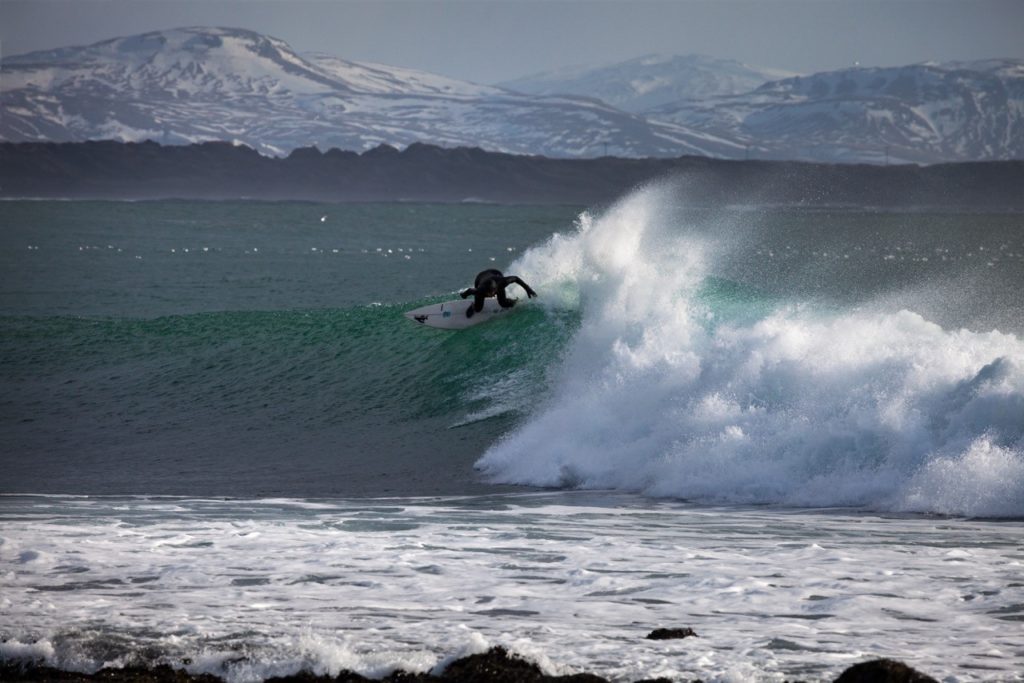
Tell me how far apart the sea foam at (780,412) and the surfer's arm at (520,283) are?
6.61 feet

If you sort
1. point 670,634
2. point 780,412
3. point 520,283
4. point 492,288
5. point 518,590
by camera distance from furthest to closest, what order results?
point 492,288 → point 520,283 → point 780,412 → point 518,590 → point 670,634

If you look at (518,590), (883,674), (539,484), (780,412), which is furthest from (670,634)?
(780,412)

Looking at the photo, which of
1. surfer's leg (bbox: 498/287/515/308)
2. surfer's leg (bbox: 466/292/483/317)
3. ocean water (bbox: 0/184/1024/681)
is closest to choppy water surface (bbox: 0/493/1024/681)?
ocean water (bbox: 0/184/1024/681)

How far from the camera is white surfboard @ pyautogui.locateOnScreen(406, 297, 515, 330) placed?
2289 centimetres

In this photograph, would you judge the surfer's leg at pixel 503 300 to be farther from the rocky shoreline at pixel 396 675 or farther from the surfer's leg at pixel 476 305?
the rocky shoreline at pixel 396 675

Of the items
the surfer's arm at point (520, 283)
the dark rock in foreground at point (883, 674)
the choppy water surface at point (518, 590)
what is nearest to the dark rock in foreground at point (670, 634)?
the choppy water surface at point (518, 590)

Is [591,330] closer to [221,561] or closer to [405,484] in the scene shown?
[405,484]

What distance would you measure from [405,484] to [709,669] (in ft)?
26.7

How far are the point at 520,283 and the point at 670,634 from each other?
13889mm

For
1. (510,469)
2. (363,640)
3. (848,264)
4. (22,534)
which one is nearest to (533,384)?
(510,469)

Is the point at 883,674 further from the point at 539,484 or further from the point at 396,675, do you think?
the point at 539,484

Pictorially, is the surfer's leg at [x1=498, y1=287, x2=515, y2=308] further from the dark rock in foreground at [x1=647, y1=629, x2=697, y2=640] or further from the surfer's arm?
the dark rock in foreground at [x1=647, y1=629, x2=697, y2=640]

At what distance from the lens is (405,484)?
15.4 meters

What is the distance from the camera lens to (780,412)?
1527 centimetres
